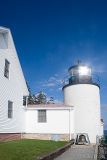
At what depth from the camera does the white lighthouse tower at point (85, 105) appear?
30.6m

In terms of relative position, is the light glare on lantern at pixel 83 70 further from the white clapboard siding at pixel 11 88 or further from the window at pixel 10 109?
the window at pixel 10 109

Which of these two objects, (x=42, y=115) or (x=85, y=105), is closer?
(x=42, y=115)

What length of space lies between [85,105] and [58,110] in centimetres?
324

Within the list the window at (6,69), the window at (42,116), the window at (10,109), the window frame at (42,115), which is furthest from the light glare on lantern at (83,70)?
the window at (6,69)

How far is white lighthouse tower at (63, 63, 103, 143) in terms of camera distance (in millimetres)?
30625

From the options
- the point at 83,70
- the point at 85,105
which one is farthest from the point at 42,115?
the point at 83,70

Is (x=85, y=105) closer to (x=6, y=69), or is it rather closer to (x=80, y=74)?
(x=80, y=74)

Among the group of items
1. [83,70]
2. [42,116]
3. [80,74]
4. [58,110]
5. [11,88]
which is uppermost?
[83,70]

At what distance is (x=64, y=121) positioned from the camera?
95.0ft

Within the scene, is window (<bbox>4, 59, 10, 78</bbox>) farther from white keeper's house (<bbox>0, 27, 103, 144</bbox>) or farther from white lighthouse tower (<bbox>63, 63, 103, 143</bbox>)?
white lighthouse tower (<bbox>63, 63, 103, 143</bbox>)

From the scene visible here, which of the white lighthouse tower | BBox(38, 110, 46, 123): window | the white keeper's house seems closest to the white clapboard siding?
the white keeper's house

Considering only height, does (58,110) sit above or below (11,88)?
below

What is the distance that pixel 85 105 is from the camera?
30828 mm

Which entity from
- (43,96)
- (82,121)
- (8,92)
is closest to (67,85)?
(82,121)
